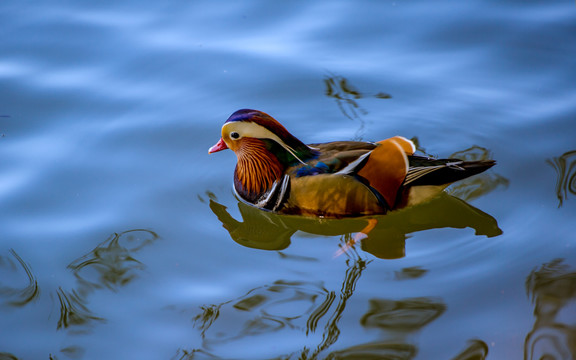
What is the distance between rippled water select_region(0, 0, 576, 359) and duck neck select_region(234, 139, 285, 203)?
155mm

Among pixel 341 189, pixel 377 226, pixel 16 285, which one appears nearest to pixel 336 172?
pixel 341 189

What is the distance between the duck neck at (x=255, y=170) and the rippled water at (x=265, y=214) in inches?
6.1

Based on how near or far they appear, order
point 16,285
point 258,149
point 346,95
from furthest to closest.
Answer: point 346,95 < point 258,149 < point 16,285

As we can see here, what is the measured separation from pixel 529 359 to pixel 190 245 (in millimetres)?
2246

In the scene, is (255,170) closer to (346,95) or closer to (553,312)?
(346,95)

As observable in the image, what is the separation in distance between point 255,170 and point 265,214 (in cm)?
34

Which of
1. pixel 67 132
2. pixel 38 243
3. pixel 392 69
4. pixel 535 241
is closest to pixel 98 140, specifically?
pixel 67 132

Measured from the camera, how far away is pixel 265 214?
4742mm

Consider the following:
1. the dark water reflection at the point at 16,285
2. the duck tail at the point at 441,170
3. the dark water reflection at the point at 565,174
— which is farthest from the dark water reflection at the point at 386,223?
the dark water reflection at the point at 16,285

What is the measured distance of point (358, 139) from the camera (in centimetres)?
527

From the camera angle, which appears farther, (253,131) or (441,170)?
(253,131)

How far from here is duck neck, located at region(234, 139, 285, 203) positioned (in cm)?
466

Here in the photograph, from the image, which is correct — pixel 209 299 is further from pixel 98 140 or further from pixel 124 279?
pixel 98 140

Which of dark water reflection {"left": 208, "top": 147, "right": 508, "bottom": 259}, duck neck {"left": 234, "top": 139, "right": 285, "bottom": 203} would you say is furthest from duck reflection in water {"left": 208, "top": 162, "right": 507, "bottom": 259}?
duck neck {"left": 234, "top": 139, "right": 285, "bottom": 203}
